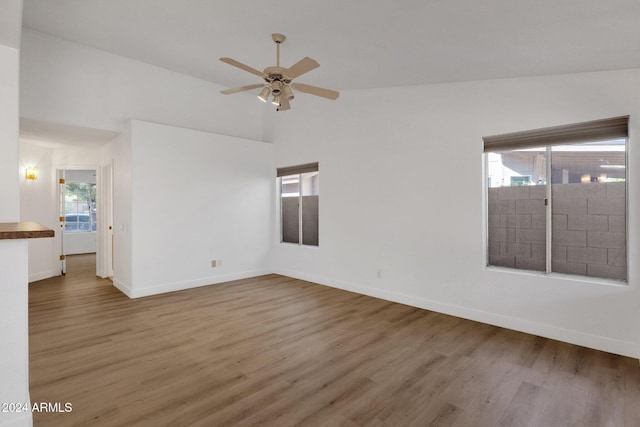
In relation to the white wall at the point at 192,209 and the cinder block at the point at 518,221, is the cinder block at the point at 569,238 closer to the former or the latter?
the cinder block at the point at 518,221

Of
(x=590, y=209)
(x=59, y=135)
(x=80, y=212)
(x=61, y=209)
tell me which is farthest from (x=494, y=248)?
(x=80, y=212)

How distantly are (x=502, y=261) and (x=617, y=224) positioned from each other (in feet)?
3.58

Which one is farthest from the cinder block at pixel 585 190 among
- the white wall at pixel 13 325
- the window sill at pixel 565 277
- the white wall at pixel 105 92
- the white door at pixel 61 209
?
the white door at pixel 61 209

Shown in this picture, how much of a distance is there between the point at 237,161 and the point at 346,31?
3.41 meters

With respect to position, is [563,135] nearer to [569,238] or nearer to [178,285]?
[569,238]

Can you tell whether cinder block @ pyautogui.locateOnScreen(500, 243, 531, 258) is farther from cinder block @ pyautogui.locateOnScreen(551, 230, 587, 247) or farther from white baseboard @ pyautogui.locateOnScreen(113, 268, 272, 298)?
white baseboard @ pyautogui.locateOnScreen(113, 268, 272, 298)

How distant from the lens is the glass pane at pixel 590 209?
3072 millimetres

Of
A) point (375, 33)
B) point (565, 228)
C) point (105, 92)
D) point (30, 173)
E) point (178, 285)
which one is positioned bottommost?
point (178, 285)

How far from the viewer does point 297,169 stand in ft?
19.6

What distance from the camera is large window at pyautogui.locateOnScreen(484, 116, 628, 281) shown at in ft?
10.1

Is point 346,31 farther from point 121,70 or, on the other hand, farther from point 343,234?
point 121,70

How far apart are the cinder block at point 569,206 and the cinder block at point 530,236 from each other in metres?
0.27

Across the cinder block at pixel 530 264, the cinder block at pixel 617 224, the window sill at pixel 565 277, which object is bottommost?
the window sill at pixel 565 277

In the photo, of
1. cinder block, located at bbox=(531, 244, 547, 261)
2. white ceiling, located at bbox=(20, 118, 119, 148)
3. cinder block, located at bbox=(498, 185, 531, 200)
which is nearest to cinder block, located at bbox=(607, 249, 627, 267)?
cinder block, located at bbox=(531, 244, 547, 261)
